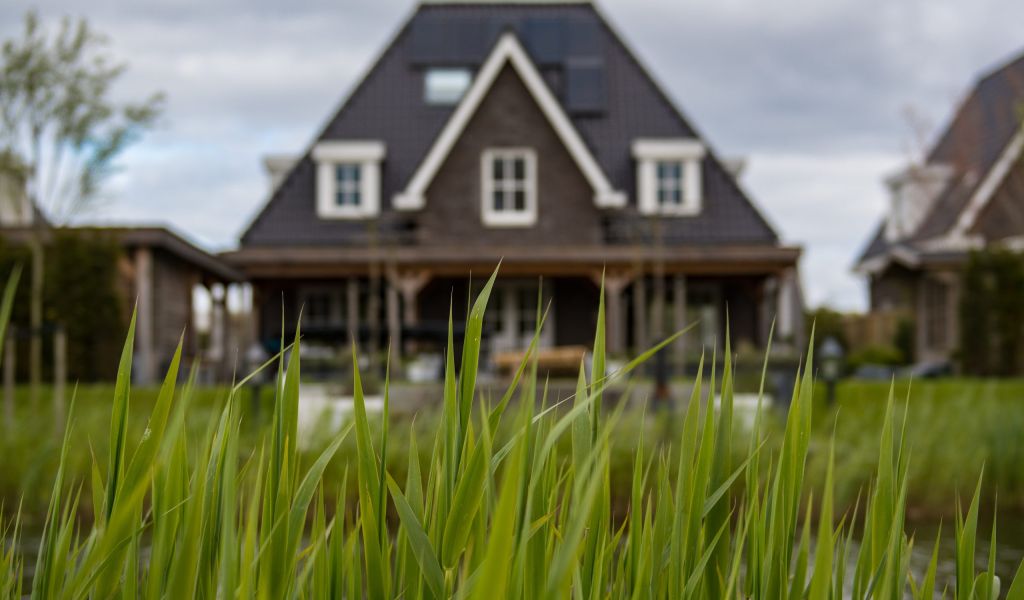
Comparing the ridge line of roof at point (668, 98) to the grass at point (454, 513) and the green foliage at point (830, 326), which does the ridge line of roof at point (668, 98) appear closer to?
the green foliage at point (830, 326)

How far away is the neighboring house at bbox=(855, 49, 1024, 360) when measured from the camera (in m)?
23.2

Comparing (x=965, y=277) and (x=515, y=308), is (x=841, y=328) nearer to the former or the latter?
(x=965, y=277)

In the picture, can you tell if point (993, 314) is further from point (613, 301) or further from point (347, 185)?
point (347, 185)

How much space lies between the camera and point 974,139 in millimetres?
26109

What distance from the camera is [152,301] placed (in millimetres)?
17656

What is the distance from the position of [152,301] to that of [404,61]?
7.91 meters

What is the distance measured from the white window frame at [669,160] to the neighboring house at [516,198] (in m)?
0.03

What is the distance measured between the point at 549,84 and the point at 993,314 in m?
8.72

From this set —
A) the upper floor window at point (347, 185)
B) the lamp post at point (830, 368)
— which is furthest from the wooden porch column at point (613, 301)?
the lamp post at point (830, 368)

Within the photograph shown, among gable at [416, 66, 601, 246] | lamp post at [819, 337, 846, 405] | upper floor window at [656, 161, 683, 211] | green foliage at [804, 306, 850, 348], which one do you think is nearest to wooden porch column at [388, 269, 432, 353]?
gable at [416, 66, 601, 246]

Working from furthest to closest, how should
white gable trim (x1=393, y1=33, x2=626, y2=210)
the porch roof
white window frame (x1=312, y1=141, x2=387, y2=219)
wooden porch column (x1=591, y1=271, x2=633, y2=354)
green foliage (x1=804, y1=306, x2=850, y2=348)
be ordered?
green foliage (x1=804, y1=306, x2=850, y2=348)
white window frame (x1=312, y1=141, x2=387, y2=219)
white gable trim (x1=393, y1=33, x2=626, y2=210)
the porch roof
wooden porch column (x1=591, y1=271, x2=633, y2=354)

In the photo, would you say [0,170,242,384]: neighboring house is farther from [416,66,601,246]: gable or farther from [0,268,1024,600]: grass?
[0,268,1024,600]: grass

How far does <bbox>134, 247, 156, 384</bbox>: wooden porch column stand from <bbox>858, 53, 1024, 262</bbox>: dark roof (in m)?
16.5

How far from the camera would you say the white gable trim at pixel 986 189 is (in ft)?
76.3
